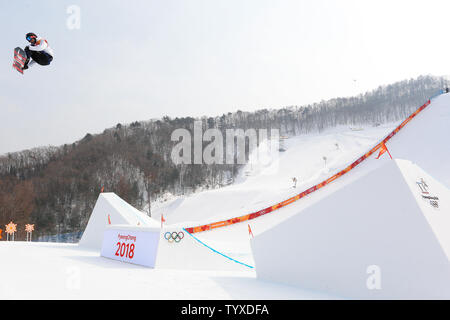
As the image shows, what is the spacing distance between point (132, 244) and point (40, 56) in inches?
176

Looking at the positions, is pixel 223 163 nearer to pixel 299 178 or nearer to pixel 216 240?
pixel 299 178

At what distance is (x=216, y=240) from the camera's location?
1314 cm

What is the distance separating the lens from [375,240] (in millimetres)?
3756

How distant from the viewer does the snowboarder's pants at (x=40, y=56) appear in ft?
16.5

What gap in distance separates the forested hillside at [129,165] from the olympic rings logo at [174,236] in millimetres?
30959

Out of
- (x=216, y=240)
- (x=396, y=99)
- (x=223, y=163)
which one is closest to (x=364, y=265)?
(x=216, y=240)

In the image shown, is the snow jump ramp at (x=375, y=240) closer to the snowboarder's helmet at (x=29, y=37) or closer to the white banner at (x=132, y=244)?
the white banner at (x=132, y=244)

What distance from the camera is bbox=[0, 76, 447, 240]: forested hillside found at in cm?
4631

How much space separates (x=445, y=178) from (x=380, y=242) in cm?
1271

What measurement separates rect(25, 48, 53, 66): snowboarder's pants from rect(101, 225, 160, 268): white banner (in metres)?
3.84
